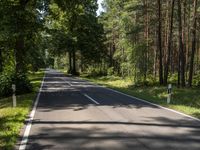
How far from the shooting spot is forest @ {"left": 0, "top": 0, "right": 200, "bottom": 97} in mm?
24438

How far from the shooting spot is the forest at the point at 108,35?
24.4m

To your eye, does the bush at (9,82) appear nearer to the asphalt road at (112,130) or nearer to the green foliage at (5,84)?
the green foliage at (5,84)

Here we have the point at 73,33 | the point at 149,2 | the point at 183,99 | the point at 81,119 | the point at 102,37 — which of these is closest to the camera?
the point at 81,119

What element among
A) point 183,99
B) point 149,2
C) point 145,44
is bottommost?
point 183,99

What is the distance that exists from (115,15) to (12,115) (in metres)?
54.1

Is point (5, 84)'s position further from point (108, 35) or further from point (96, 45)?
point (108, 35)

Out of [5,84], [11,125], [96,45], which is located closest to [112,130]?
[11,125]

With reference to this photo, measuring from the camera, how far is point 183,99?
867 inches

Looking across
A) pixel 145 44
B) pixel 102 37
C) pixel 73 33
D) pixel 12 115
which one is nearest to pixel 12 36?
pixel 12 115

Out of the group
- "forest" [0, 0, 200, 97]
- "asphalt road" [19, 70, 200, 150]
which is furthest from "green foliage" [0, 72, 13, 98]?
"asphalt road" [19, 70, 200, 150]

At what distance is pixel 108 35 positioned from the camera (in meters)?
68.6

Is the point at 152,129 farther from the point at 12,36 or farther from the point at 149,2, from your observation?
the point at 149,2

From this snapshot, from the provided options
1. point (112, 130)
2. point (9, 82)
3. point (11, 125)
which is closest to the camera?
point (112, 130)

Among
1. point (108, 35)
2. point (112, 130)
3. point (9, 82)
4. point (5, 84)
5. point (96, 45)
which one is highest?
point (108, 35)
